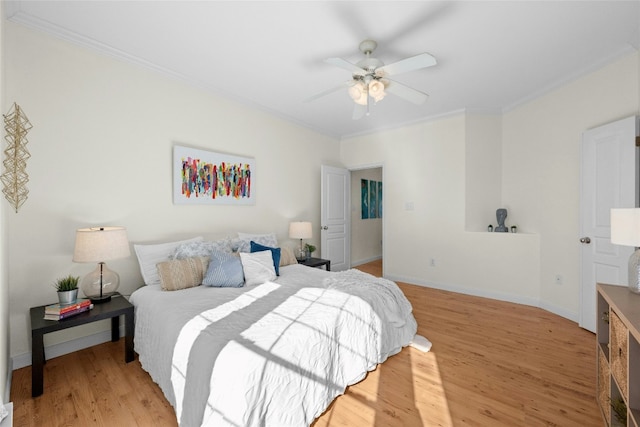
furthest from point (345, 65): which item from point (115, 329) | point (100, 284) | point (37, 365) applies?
point (115, 329)

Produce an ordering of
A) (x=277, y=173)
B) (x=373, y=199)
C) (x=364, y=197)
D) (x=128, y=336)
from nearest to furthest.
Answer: (x=128, y=336) → (x=277, y=173) → (x=364, y=197) → (x=373, y=199)

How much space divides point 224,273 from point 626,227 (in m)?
2.80

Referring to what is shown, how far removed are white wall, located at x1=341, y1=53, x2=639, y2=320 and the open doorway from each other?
109cm

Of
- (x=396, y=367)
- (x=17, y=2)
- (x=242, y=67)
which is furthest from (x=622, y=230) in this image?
(x=17, y=2)

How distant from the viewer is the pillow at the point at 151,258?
2674 mm

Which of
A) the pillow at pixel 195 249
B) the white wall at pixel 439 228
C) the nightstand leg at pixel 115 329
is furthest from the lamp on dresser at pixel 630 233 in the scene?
the nightstand leg at pixel 115 329

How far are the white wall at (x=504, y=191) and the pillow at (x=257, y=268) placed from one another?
8.95 feet

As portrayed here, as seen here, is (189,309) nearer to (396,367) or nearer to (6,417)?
(6,417)

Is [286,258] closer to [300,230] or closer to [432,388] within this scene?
[300,230]

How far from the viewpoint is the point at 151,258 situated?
274 centimetres

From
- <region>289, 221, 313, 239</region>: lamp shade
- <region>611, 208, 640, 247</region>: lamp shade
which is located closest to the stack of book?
<region>289, 221, 313, 239</region>: lamp shade

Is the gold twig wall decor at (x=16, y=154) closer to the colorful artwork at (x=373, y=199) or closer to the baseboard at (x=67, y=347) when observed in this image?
the baseboard at (x=67, y=347)

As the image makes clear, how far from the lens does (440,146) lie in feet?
14.3

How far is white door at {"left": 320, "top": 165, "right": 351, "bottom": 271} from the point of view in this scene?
16.1ft
